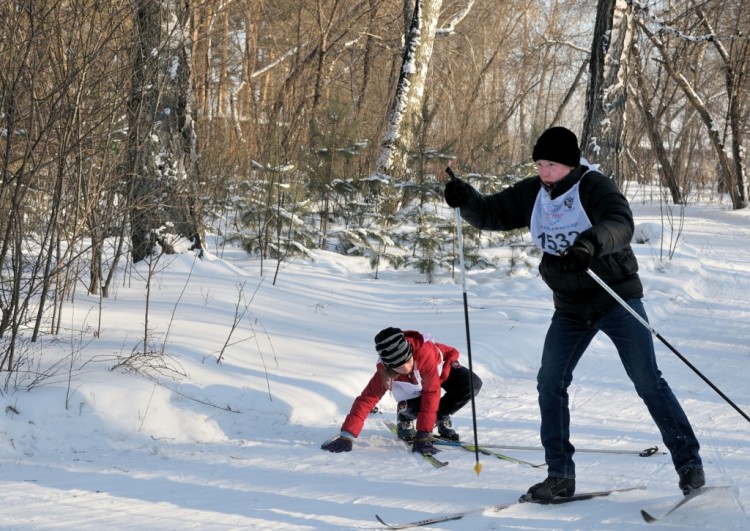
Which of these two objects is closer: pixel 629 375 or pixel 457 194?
pixel 629 375

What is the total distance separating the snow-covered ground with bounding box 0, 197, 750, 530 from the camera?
397 cm

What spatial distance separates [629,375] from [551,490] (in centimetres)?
72

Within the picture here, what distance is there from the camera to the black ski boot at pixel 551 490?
412cm

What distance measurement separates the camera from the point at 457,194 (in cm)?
446

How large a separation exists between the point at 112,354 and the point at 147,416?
890 mm

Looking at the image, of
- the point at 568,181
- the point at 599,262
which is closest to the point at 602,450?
the point at 599,262

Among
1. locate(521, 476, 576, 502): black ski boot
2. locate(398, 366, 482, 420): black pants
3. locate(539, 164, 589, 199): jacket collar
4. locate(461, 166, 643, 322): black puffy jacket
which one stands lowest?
locate(521, 476, 576, 502): black ski boot

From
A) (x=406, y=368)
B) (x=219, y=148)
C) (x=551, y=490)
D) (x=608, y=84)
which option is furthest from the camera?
(x=219, y=148)

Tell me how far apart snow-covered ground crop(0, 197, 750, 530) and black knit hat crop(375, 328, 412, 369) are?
61cm

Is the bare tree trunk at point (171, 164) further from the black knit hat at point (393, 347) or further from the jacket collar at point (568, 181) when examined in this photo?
the jacket collar at point (568, 181)

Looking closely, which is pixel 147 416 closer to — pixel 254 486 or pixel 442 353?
pixel 254 486

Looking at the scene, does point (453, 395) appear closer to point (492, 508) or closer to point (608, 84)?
point (492, 508)

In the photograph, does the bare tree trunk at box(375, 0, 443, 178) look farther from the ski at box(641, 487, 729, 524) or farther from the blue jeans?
the ski at box(641, 487, 729, 524)

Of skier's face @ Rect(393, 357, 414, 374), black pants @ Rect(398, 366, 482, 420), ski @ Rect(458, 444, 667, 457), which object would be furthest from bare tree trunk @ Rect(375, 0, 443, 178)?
ski @ Rect(458, 444, 667, 457)
